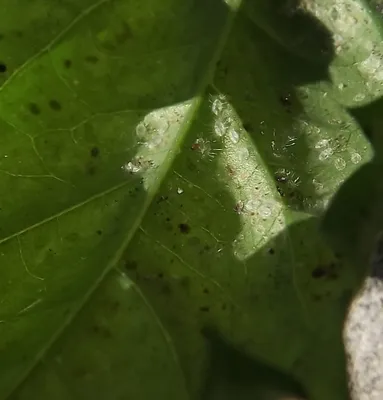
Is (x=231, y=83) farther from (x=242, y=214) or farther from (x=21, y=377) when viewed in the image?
(x=21, y=377)

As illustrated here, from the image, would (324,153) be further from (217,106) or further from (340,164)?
(217,106)

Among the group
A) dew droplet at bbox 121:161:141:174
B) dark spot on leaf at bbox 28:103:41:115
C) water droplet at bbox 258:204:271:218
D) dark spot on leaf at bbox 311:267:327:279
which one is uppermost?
dark spot on leaf at bbox 28:103:41:115

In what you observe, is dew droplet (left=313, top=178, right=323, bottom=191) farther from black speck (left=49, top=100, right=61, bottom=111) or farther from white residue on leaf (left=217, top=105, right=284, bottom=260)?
black speck (left=49, top=100, right=61, bottom=111)

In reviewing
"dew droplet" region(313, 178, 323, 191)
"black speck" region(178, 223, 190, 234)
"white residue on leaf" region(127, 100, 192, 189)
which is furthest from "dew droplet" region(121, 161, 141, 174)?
"dew droplet" region(313, 178, 323, 191)

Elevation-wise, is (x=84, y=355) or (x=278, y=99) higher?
(x=278, y=99)

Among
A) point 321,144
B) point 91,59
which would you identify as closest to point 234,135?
point 321,144

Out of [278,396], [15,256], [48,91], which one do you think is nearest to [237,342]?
[278,396]

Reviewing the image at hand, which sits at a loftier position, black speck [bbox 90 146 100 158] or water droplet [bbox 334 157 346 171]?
black speck [bbox 90 146 100 158]
